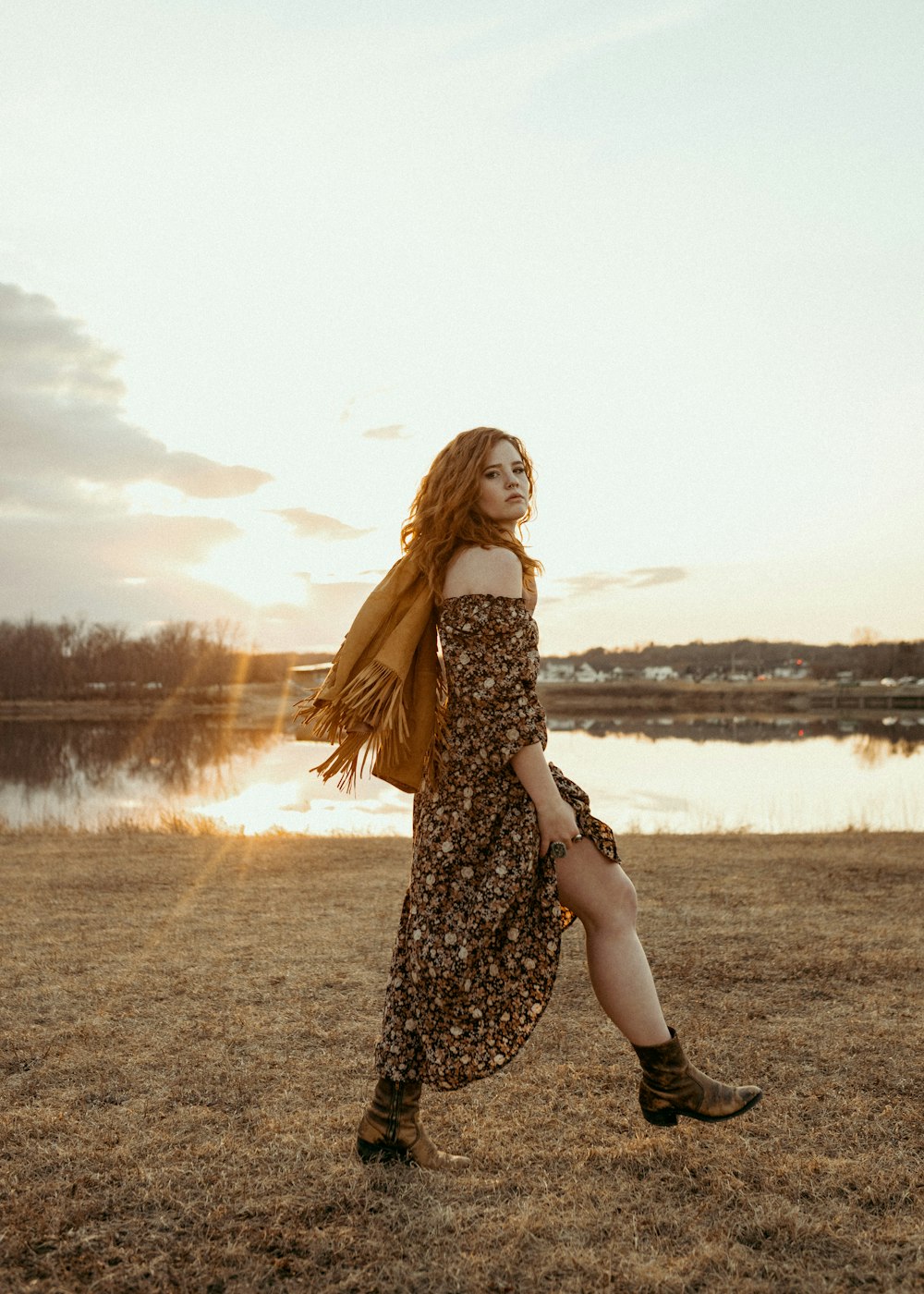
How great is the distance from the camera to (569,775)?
25.4 m

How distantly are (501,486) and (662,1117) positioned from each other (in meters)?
1.93

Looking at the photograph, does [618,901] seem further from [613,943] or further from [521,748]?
[521,748]

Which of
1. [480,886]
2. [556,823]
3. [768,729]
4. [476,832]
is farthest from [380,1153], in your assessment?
[768,729]

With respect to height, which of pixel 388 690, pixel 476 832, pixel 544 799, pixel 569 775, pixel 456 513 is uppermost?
pixel 456 513

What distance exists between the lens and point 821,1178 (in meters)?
2.77

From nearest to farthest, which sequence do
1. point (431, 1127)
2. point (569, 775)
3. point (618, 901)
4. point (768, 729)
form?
1. point (618, 901)
2. point (431, 1127)
3. point (569, 775)
4. point (768, 729)

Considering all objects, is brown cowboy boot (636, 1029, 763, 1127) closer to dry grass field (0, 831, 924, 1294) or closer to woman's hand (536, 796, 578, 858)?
dry grass field (0, 831, 924, 1294)

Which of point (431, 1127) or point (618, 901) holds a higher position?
point (618, 901)

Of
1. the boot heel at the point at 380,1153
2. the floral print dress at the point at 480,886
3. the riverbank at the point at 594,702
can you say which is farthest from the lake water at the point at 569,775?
the riverbank at the point at 594,702

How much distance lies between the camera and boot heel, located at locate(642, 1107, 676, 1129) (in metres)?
2.90

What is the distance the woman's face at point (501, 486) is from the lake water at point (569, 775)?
9027 mm

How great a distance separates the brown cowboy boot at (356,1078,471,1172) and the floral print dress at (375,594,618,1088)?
2.1 inches

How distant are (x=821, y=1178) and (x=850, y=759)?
97.3ft

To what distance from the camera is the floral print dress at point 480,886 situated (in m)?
2.81
